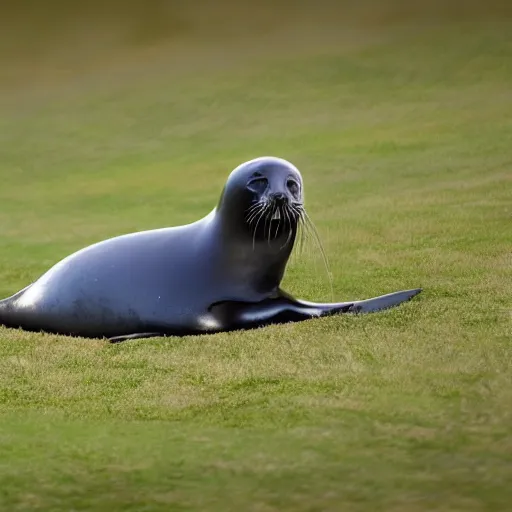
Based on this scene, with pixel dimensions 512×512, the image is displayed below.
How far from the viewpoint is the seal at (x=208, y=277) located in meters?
9.57

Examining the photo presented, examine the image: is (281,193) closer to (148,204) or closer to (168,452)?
(168,452)

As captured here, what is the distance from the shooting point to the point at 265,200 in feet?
30.8

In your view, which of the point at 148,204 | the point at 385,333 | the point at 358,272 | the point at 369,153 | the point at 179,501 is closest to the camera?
the point at 179,501

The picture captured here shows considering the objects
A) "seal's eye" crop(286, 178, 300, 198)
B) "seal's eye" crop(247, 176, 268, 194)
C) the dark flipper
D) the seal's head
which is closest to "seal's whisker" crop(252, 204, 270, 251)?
the seal's head

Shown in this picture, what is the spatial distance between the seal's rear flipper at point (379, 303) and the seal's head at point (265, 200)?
0.85 metres

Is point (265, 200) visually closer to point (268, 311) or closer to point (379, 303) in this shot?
point (268, 311)

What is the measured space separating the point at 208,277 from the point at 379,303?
5.01 ft

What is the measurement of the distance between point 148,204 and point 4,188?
4316 millimetres

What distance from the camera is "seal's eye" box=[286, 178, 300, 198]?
9.54 meters

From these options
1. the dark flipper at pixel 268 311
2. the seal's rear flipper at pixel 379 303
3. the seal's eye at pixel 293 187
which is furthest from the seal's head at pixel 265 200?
the seal's rear flipper at pixel 379 303

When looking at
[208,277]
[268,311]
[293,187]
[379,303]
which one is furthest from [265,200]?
[379,303]

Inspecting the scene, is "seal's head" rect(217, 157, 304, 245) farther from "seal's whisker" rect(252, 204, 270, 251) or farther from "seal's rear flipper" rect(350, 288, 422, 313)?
"seal's rear flipper" rect(350, 288, 422, 313)

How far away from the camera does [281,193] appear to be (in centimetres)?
935

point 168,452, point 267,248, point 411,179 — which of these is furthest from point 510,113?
point 168,452
